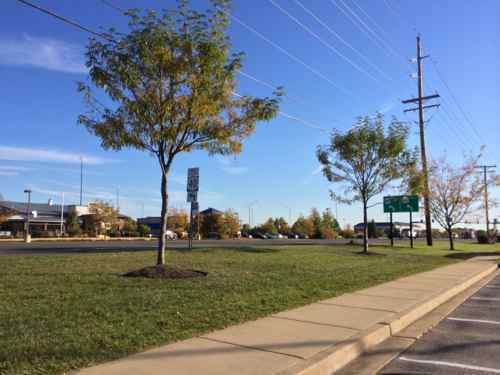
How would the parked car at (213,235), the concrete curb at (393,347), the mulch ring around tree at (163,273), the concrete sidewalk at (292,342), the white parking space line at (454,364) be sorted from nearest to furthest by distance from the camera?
the concrete sidewalk at (292,342) < the white parking space line at (454,364) < the concrete curb at (393,347) < the mulch ring around tree at (163,273) < the parked car at (213,235)

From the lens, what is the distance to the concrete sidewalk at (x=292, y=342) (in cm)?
489

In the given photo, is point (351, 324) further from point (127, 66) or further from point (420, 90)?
point (420, 90)

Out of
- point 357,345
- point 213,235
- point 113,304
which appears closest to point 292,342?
point 357,345

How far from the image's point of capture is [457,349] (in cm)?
645

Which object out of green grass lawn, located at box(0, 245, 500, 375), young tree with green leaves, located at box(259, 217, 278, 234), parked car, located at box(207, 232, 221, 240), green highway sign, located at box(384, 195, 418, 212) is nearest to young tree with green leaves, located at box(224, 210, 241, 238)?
parked car, located at box(207, 232, 221, 240)

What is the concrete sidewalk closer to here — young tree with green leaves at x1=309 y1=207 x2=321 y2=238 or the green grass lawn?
the green grass lawn

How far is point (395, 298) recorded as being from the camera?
10016 millimetres

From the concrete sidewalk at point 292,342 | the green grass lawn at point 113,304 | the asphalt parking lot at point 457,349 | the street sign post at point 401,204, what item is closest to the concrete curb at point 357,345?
the concrete sidewalk at point 292,342

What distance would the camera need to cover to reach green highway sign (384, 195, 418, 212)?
3675cm

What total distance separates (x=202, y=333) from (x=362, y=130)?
20.6 metres

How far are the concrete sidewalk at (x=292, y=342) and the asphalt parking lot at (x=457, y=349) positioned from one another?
55 centimetres

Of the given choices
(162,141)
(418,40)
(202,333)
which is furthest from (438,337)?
(418,40)

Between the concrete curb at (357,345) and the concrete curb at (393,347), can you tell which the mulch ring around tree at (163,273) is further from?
the concrete curb at (393,347)

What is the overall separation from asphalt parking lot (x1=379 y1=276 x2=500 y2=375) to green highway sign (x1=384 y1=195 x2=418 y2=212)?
1112 inches
